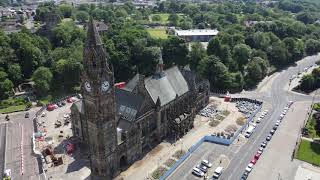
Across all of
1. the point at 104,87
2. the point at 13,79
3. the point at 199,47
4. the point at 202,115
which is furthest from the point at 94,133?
the point at 199,47

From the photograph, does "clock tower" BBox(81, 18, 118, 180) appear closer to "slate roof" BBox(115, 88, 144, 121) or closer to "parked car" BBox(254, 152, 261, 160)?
"slate roof" BBox(115, 88, 144, 121)

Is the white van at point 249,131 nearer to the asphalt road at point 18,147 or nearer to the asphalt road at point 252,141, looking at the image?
the asphalt road at point 252,141

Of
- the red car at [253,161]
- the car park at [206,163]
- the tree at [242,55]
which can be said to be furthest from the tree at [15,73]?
the red car at [253,161]

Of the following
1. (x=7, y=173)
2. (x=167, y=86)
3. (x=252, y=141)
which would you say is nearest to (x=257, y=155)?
(x=252, y=141)

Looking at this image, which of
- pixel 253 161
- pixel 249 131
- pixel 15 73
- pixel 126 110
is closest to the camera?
pixel 253 161

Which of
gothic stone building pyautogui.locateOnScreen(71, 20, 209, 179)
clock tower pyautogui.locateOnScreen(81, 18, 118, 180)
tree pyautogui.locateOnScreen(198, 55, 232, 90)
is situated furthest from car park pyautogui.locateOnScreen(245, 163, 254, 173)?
tree pyautogui.locateOnScreen(198, 55, 232, 90)

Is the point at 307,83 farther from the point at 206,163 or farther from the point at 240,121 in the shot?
the point at 206,163
